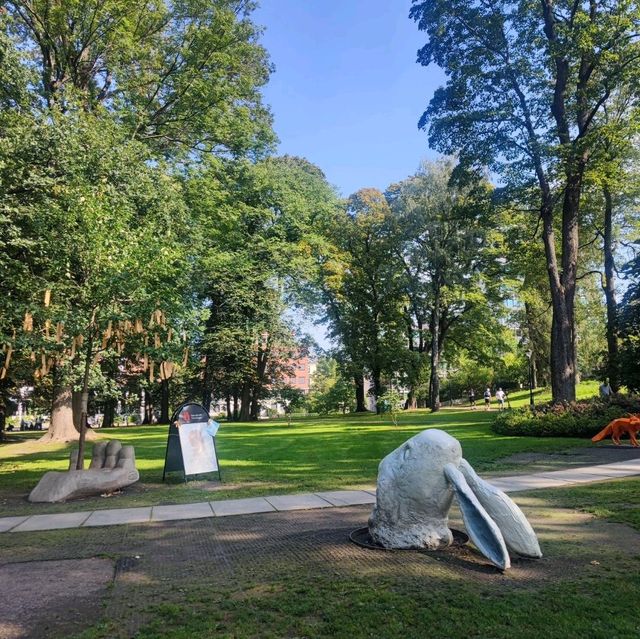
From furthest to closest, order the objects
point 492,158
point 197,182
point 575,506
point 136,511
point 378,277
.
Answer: point 378,277 < point 197,182 < point 492,158 < point 136,511 < point 575,506

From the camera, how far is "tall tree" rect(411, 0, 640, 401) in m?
21.2

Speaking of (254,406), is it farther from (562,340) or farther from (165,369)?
(165,369)

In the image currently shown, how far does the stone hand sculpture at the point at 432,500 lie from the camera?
5551 mm

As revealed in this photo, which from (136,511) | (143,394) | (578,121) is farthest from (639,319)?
(143,394)

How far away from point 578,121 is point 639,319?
8.69 m

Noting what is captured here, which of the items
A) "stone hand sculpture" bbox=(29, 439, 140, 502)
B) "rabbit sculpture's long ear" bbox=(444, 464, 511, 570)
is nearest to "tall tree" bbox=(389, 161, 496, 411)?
"stone hand sculpture" bbox=(29, 439, 140, 502)

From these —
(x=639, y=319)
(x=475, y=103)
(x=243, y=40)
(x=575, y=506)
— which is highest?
(x=243, y=40)

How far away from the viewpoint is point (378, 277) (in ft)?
141

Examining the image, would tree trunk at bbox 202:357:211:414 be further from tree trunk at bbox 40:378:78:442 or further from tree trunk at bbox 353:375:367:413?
tree trunk at bbox 40:378:78:442

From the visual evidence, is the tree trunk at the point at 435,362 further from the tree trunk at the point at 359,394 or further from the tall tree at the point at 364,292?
the tree trunk at the point at 359,394

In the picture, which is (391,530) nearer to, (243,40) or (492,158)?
(492,158)

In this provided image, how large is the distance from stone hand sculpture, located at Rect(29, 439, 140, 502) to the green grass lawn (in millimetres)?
295

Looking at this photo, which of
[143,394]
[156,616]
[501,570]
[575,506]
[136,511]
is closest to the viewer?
[156,616]

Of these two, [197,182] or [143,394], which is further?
[143,394]
